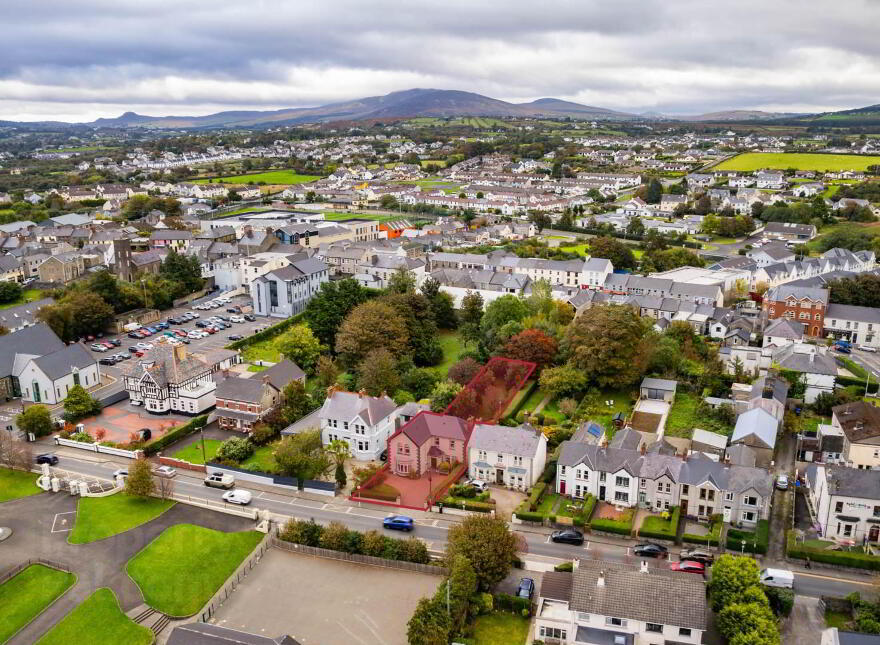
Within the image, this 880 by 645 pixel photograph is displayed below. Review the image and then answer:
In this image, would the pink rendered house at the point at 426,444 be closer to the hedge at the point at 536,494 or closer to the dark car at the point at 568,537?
the hedge at the point at 536,494

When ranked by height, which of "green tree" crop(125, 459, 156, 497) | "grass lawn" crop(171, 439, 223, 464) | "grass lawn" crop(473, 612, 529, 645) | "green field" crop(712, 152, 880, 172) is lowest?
"grass lawn" crop(473, 612, 529, 645)

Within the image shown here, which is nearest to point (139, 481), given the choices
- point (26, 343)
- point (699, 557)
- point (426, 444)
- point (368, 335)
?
point (426, 444)

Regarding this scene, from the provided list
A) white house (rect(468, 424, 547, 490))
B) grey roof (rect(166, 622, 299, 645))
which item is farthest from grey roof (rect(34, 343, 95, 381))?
grey roof (rect(166, 622, 299, 645))

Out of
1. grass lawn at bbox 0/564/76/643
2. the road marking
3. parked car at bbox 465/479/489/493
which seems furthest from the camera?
parked car at bbox 465/479/489/493

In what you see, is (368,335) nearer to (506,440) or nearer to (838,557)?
(506,440)

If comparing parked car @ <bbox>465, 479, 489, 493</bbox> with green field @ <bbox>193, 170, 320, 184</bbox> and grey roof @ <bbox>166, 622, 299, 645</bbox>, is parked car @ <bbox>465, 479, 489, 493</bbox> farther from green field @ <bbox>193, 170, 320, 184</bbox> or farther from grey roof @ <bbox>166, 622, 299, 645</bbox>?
green field @ <bbox>193, 170, 320, 184</bbox>

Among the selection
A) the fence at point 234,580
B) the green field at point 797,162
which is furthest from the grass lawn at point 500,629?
the green field at point 797,162

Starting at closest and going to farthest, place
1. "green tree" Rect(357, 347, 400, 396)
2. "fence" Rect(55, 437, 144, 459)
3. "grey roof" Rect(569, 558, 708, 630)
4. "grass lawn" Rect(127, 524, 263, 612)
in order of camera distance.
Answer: "grey roof" Rect(569, 558, 708, 630), "grass lawn" Rect(127, 524, 263, 612), "fence" Rect(55, 437, 144, 459), "green tree" Rect(357, 347, 400, 396)

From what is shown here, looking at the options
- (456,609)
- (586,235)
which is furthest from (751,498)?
(586,235)
